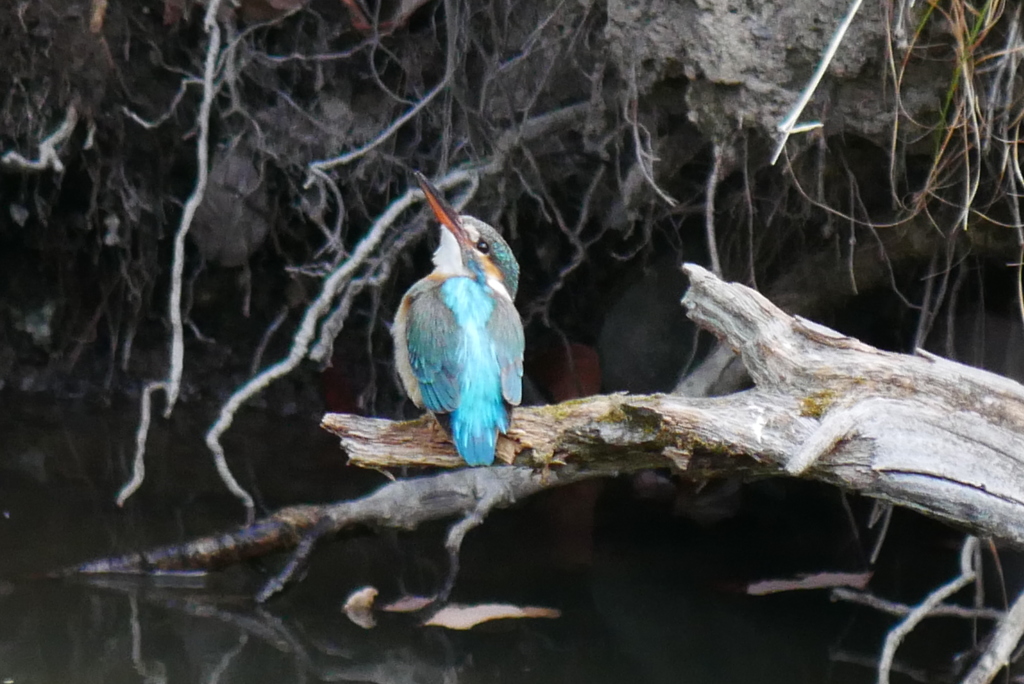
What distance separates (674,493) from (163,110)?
2.84m

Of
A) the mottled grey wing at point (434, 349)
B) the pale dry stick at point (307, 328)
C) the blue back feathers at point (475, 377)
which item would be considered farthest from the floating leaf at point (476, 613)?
the blue back feathers at point (475, 377)

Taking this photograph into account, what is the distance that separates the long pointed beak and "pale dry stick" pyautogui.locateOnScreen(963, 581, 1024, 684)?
181 centimetres

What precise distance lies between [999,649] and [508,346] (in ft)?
4.60

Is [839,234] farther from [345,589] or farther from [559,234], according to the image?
[345,589]

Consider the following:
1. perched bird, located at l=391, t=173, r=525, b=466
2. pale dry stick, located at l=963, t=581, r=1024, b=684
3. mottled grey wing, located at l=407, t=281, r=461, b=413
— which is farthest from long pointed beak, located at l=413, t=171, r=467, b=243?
pale dry stick, located at l=963, t=581, r=1024, b=684

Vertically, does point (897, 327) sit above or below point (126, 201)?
below

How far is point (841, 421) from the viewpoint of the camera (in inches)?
95.8

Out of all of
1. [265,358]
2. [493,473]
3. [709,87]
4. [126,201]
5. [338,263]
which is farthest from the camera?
[265,358]

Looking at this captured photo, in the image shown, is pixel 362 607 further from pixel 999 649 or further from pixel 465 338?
pixel 999 649

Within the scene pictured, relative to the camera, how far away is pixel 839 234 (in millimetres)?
4008

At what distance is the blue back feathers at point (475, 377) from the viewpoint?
2.72 metres

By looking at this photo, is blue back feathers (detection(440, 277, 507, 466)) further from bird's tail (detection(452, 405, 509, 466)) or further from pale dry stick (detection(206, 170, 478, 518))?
pale dry stick (detection(206, 170, 478, 518))

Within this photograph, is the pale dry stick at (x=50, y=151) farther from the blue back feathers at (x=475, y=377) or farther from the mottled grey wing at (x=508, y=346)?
the mottled grey wing at (x=508, y=346)

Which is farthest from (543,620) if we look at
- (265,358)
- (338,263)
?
(265,358)
